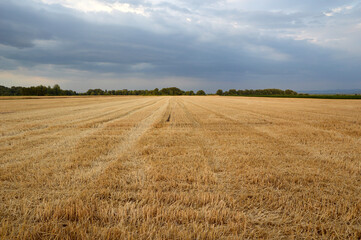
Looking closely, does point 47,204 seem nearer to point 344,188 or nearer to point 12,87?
point 344,188

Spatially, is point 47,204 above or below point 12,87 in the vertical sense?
below

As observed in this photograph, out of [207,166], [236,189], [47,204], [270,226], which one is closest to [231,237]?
[270,226]

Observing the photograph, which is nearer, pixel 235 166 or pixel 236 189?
pixel 236 189

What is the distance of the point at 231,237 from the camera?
7.50 ft

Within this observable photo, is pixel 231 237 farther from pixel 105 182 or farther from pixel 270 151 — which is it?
pixel 270 151

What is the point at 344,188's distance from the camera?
3.50 m

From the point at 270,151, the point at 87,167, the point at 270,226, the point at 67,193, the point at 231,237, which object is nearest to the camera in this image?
the point at 231,237

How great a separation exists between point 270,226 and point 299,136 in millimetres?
6826

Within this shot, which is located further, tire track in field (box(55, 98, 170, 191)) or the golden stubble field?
→ tire track in field (box(55, 98, 170, 191))

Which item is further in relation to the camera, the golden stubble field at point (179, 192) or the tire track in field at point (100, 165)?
the tire track in field at point (100, 165)

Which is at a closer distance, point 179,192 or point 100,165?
point 179,192

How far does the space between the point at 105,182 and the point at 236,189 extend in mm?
2462

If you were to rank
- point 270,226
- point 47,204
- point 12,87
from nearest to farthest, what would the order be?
1. point 270,226
2. point 47,204
3. point 12,87

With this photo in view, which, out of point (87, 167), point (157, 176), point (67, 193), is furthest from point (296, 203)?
point (87, 167)
